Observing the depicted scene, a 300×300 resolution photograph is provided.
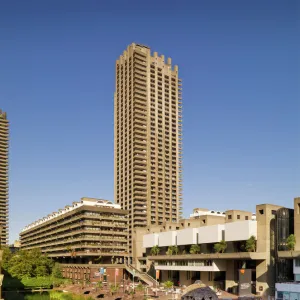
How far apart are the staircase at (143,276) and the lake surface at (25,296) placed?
29.6 m

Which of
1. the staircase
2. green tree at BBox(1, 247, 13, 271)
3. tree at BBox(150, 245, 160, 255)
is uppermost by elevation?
tree at BBox(150, 245, 160, 255)

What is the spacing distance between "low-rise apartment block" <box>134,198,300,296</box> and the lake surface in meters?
35.0

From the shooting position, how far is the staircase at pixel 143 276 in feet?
481

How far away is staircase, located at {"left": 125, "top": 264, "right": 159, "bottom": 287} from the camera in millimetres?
146750

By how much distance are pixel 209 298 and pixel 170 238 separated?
64449mm

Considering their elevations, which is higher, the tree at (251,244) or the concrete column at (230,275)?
the tree at (251,244)

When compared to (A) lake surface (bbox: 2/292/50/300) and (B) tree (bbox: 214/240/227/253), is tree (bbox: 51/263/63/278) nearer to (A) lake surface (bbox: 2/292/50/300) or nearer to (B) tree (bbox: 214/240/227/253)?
(A) lake surface (bbox: 2/292/50/300)

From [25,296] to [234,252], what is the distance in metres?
62.4

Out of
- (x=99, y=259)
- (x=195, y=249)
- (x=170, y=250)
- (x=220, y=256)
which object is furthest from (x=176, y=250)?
(x=99, y=259)

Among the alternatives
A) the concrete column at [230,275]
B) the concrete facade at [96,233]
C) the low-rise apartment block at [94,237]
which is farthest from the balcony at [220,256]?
the concrete facade at [96,233]

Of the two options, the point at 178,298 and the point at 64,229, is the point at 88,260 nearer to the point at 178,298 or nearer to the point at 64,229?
the point at 64,229

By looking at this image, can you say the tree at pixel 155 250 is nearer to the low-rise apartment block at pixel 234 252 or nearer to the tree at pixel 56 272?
the low-rise apartment block at pixel 234 252

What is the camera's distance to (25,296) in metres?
139

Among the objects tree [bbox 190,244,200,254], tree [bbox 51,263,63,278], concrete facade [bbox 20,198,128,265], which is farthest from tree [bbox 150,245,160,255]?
tree [bbox 51,263,63,278]
